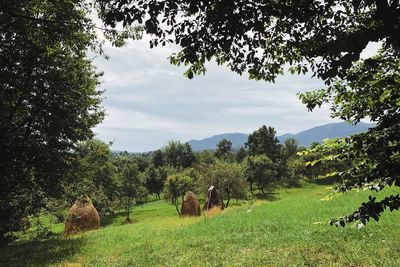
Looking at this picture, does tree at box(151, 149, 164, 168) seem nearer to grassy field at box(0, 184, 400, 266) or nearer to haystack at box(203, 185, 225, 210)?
haystack at box(203, 185, 225, 210)

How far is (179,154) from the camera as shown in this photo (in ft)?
414

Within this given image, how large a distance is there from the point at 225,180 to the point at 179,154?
61619 mm

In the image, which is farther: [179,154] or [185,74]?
[179,154]

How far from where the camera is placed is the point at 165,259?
48.2ft

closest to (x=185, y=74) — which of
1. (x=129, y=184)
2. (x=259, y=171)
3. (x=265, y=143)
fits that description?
(x=129, y=184)

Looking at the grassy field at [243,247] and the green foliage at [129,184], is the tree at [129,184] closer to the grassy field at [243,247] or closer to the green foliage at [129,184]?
the green foliage at [129,184]

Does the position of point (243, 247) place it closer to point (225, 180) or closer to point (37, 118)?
point (37, 118)

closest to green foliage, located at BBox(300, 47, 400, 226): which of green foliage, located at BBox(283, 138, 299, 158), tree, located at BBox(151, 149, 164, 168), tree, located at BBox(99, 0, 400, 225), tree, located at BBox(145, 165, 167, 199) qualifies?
tree, located at BBox(99, 0, 400, 225)

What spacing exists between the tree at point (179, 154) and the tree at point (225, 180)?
55.9 m

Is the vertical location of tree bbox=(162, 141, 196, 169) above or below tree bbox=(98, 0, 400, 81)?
above

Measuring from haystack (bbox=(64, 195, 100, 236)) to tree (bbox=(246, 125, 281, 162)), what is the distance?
317 feet

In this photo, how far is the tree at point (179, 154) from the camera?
410 ft

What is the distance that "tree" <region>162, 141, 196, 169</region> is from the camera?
125000 millimetres

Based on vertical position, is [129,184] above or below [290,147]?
below
